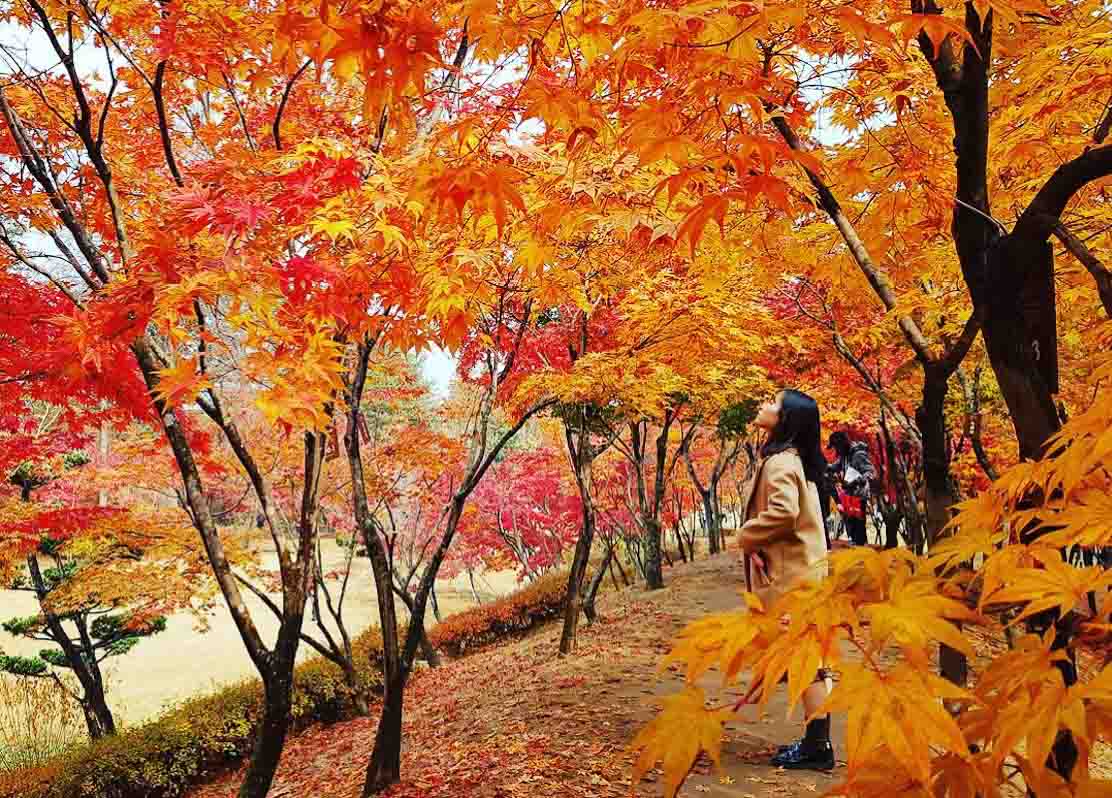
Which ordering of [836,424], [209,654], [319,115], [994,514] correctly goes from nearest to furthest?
[994,514]
[319,115]
[836,424]
[209,654]

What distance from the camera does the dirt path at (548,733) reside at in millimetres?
4109

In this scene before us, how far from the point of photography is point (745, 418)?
9891 mm

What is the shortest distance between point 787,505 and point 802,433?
41cm

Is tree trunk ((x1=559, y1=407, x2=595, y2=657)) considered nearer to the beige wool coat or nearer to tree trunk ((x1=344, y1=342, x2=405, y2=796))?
tree trunk ((x1=344, y1=342, x2=405, y2=796))

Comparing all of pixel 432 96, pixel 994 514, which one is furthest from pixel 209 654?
pixel 994 514

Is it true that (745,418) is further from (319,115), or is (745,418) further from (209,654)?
(209,654)

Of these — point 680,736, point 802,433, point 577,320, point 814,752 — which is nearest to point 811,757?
point 814,752

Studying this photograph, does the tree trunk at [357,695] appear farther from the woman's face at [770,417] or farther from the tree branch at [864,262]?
the tree branch at [864,262]

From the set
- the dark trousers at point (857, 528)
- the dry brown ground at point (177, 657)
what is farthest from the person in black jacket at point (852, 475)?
the dry brown ground at point (177, 657)

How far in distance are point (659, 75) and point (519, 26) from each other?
84 cm

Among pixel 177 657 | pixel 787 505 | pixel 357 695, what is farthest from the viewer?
pixel 177 657

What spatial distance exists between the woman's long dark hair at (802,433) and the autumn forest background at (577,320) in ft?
1.51

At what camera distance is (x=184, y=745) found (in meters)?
7.71

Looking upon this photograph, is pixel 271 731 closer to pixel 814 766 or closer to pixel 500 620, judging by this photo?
pixel 814 766
